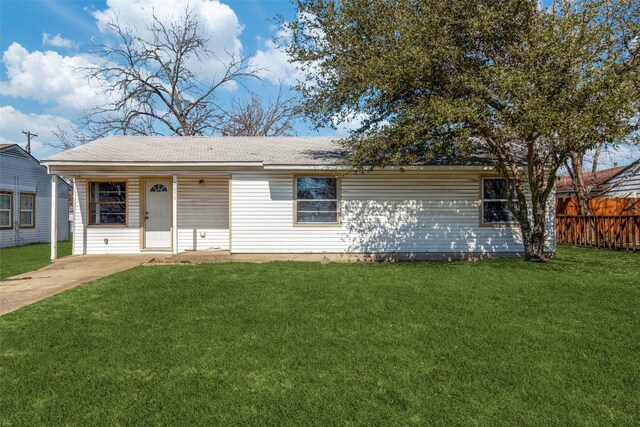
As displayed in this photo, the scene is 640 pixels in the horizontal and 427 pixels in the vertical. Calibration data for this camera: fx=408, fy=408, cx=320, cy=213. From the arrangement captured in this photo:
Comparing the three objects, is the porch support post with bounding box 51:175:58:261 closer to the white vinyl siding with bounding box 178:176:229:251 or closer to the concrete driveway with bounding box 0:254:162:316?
the concrete driveway with bounding box 0:254:162:316

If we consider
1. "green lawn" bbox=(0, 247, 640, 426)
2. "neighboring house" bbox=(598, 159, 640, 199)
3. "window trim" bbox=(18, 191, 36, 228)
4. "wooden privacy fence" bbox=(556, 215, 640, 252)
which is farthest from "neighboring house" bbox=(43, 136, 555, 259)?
"neighboring house" bbox=(598, 159, 640, 199)

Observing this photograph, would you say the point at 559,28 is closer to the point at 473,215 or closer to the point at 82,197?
the point at 473,215

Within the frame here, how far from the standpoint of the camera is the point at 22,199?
58.9 feet

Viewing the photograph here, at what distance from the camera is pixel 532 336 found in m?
4.67

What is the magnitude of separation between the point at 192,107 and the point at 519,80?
22.5m

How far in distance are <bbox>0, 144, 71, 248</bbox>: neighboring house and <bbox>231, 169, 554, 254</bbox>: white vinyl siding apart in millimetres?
12068

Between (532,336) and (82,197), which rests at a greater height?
(82,197)

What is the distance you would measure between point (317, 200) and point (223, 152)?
134 inches

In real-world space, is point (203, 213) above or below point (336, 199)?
below

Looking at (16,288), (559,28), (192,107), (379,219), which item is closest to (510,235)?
(379,219)

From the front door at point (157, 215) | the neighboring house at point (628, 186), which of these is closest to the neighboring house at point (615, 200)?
the neighboring house at point (628, 186)

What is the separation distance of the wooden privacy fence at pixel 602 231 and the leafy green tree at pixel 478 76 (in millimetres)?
4672

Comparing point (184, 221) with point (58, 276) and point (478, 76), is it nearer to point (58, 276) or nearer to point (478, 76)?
point (58, 276)

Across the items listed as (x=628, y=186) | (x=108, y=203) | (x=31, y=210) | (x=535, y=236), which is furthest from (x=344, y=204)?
(x=628, y=186)
